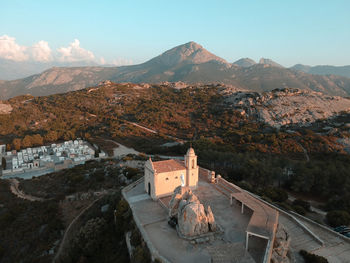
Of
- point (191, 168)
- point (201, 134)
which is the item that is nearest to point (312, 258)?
point (191, 168)

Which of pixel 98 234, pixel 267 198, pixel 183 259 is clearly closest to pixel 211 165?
pixel 267 198

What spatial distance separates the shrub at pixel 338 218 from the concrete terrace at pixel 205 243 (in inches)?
300

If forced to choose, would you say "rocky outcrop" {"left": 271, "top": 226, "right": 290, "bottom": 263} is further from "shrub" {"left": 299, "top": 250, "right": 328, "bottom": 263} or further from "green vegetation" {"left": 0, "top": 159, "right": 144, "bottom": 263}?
"green vegetation" {"left": 0, "top": 159, "right": 144, "bottom": 263}

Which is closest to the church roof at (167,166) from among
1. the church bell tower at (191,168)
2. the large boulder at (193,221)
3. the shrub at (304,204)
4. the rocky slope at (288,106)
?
the church bell tower at (191,168)

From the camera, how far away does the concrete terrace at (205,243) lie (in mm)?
12299

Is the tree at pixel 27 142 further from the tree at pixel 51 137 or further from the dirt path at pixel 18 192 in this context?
the dirt path at pixel 18 192

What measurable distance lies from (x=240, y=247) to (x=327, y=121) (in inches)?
2214

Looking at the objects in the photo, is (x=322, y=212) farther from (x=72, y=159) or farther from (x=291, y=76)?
(x=291, y=76)

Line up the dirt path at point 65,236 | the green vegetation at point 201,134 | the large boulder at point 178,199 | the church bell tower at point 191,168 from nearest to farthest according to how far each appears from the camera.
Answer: the large boulder at point 178,199 < the dirt path at point 65,236 < the church bell tower at point 191,168 < the green vegetation at point 201,134

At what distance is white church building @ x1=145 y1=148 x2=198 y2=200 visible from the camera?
1970 centimetres

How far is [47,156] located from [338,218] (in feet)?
154

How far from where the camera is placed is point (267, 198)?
862 inches

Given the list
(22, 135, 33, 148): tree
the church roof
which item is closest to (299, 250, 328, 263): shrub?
the church roof

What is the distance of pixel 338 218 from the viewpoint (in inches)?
743
